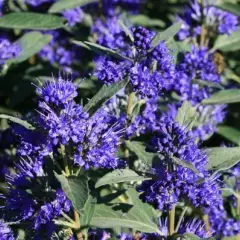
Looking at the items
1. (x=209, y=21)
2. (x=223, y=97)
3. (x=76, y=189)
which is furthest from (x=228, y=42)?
(x=76, y=189)

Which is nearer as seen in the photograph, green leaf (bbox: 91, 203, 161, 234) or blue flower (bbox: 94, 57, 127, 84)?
green leaf (bbox: 91, 203, 161, 234)

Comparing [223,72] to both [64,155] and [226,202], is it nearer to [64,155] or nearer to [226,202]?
[226,202]

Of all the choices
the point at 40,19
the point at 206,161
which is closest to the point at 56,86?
the point at 206,161

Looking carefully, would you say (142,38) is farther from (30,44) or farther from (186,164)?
(30,44)

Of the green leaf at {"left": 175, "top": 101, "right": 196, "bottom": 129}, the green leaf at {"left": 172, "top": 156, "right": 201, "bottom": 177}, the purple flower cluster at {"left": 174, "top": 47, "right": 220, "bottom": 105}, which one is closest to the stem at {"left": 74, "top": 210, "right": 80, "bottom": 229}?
the green leaf at {"left": 172, "top": 156, "right": 201, "bottom": 177}

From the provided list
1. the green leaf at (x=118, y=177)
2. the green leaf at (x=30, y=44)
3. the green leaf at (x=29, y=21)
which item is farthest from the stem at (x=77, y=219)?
the green leaf at (x=30, y=44)

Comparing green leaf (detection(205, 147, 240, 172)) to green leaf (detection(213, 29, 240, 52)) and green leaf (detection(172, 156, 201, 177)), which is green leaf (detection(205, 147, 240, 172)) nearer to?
green leaf (detection(172, 156, 201, 177))
